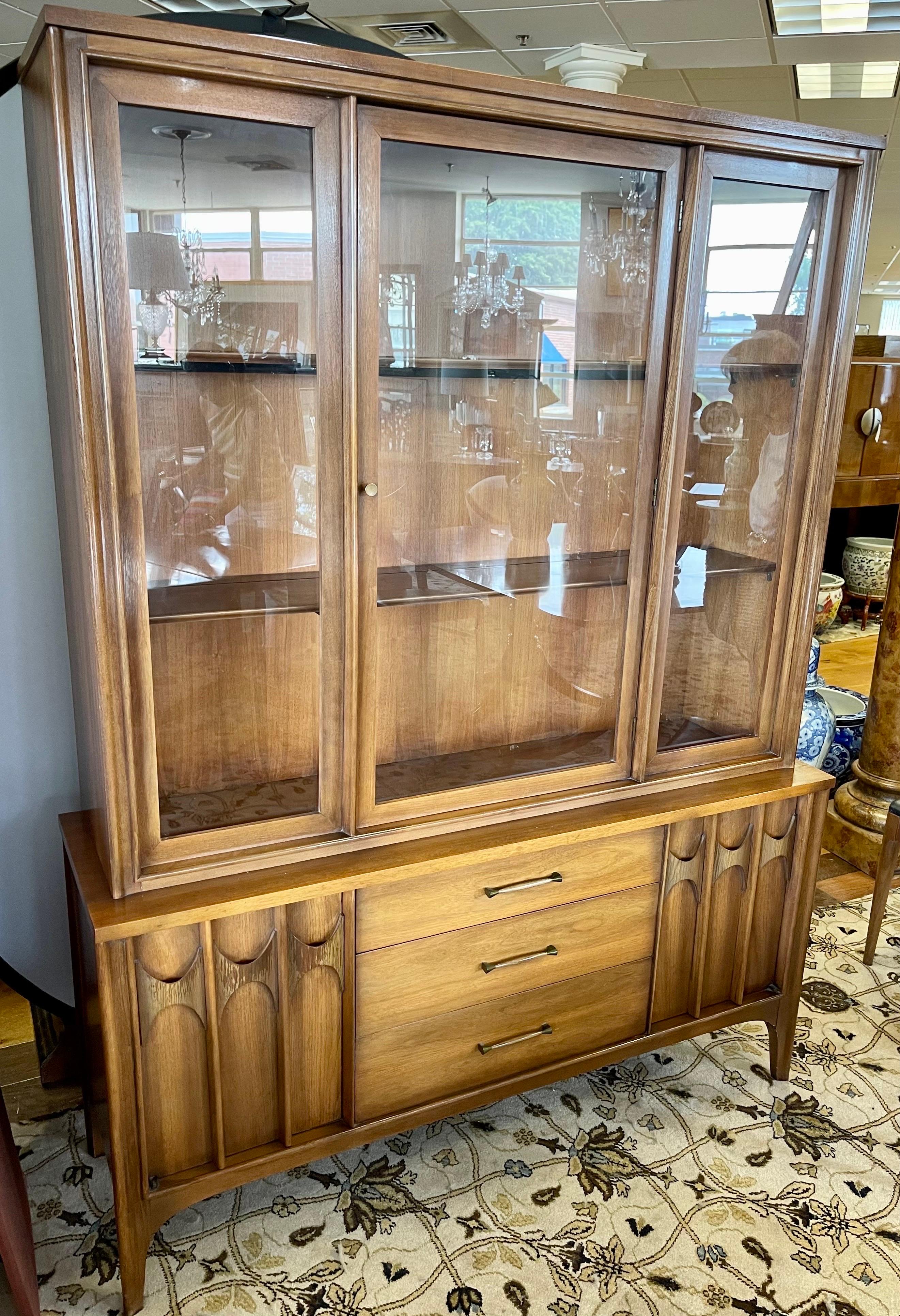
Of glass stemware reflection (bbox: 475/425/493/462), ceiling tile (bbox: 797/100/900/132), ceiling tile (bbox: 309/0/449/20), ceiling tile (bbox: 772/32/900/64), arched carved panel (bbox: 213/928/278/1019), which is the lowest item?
arched carved panel (bbox: 213/928/278/1019)

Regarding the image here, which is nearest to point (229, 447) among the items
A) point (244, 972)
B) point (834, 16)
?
point (244, 972)

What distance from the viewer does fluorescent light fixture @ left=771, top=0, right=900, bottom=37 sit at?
3742 mm

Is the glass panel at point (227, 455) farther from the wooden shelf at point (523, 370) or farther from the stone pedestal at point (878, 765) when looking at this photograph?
the stone pedestal at point (878, 765)

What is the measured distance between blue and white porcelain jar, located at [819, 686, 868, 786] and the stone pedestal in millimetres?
265

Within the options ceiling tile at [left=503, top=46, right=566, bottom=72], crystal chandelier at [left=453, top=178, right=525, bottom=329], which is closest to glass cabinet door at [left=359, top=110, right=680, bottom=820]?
crystal chandelier at [left=453, top=178, right=525, bottom=329]

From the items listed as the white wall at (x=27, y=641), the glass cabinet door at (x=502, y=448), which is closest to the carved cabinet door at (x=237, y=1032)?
the glass cabinet door at (x=502, y=448)

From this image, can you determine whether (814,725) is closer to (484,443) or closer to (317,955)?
(484,443)

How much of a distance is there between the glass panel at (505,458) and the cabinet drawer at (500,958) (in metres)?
0.25

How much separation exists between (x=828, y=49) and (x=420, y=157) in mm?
3719

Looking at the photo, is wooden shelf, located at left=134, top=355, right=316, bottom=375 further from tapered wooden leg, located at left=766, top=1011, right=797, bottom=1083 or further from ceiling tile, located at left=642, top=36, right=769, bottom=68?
ceiling tile, located at left=642, top=36, right=769, bottom=68

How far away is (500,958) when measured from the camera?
5.43ft

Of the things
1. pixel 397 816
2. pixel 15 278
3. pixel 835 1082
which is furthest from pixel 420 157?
pixel 835 1082

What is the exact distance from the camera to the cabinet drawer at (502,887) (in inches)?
60.4

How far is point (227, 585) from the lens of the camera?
143 cm
